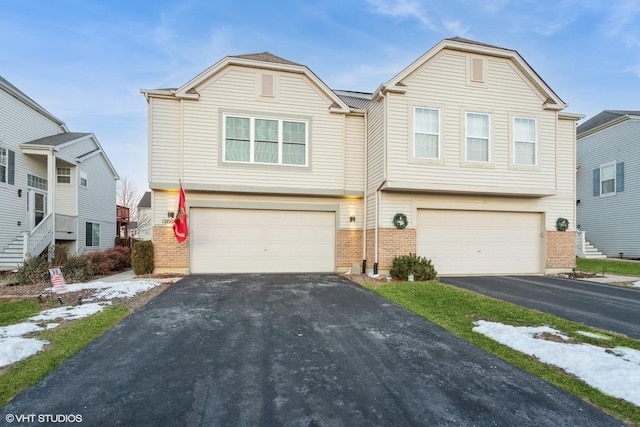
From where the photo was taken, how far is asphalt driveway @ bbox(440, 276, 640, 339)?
638 cm

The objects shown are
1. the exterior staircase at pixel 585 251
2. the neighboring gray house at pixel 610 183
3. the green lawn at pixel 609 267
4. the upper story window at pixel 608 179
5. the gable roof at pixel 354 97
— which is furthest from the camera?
the exterior staircase at pixel 585 251

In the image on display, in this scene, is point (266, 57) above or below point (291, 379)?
above

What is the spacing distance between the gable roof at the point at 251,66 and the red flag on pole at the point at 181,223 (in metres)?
3.55

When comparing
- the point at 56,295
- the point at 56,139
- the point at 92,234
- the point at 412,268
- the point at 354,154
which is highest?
the point at 56,139

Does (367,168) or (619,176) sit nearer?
(367,168)

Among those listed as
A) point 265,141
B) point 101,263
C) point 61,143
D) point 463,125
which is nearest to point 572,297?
point 463,125

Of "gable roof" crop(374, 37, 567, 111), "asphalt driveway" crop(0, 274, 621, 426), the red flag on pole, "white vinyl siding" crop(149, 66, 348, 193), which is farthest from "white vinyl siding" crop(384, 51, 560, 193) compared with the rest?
the red flag on pole

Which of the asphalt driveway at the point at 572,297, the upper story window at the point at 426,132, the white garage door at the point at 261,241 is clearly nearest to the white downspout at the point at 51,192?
the white garage door at the point at 261,241

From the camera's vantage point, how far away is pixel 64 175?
53.9 ft

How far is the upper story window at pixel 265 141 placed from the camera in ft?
38.9

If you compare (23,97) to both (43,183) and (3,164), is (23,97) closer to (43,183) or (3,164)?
(3,164)

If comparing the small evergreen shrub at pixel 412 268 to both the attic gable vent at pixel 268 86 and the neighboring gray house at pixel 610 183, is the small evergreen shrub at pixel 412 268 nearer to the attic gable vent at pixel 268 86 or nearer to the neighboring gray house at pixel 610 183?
the attic gable vent at pixel 268 86

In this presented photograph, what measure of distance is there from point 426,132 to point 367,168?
2.53 metres

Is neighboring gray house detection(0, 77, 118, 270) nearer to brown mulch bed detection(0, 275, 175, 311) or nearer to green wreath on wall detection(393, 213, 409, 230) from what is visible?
brown mulch bed detection(0, 275, 175, 311)
